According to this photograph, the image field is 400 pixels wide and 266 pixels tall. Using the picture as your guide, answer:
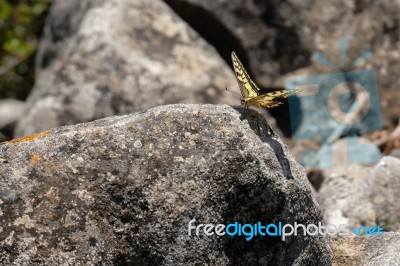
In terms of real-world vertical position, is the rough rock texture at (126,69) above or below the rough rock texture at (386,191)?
above

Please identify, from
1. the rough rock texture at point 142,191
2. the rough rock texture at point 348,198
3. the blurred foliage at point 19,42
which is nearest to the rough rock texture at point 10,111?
the blurred foliage at point 19,42

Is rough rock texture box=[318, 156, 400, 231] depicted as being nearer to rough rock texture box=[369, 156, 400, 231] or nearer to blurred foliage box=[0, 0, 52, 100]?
rough rock texture box=[369, 156, 400, 231]
